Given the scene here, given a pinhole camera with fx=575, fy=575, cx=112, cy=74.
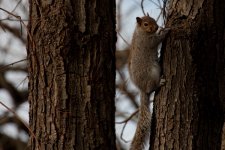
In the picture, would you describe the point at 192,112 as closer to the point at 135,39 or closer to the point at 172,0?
the point at 172,0

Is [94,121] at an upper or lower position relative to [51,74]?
lower

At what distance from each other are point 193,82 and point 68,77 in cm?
70

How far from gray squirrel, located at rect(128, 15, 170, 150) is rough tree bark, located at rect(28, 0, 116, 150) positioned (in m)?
0.59

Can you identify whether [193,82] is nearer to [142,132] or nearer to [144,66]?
[142,132]

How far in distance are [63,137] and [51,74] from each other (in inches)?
12.5

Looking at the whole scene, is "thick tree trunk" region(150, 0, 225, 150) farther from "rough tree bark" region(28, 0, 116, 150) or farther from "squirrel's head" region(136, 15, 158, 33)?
"squirrel's head" region(136, 15, 158, 33)

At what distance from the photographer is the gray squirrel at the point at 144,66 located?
3545 mm

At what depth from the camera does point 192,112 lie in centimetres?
309

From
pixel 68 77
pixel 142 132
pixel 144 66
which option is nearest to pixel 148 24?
pixel 144 66

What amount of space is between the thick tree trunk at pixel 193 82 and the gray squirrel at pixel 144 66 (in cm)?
21

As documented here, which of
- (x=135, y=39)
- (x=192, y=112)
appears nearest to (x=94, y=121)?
(x=192, y=112)

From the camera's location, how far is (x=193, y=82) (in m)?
3.09

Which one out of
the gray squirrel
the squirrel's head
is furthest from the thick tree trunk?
the squirrel's head

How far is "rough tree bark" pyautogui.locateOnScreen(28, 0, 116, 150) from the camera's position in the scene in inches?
111
